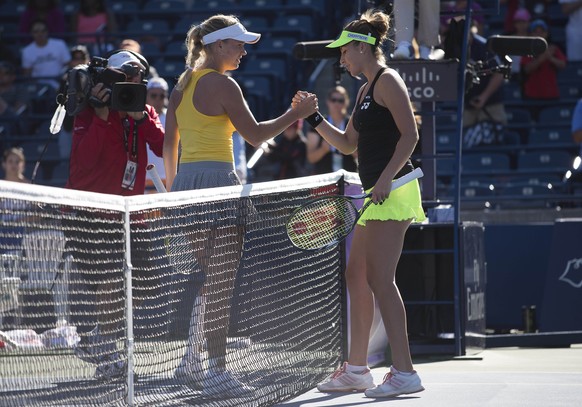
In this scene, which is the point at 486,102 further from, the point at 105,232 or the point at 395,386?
the point at 105,232

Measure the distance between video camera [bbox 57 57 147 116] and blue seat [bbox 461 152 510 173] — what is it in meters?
7.49

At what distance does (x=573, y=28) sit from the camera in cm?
1595

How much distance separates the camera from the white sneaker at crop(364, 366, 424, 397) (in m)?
6.40

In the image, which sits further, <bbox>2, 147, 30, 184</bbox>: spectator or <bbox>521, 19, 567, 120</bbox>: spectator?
<bbox>521, 19, 567, 120</bbox>: spectator

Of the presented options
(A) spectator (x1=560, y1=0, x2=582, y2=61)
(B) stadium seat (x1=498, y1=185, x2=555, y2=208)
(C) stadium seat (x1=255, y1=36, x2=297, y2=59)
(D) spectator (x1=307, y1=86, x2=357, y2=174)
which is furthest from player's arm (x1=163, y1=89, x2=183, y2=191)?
(A) spectator (x1=560, y1=0, x2=582, y2=61)

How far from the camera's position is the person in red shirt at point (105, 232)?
5336 mm

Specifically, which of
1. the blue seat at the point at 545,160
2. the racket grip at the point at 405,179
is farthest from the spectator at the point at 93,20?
the racket grip at the point at 405,179

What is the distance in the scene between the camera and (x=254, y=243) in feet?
20.9

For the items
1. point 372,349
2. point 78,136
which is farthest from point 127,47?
point 372,349

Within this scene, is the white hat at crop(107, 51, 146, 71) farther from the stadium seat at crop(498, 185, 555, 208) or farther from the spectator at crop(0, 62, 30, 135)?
the spectator at crop(0, 62, 30, 135)

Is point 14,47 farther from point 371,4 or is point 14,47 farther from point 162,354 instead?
point 162,354

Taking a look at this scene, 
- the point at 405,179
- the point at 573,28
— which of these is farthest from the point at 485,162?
the point at 405,179

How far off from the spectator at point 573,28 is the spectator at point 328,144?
5250 mm

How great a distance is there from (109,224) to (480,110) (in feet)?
30.3
